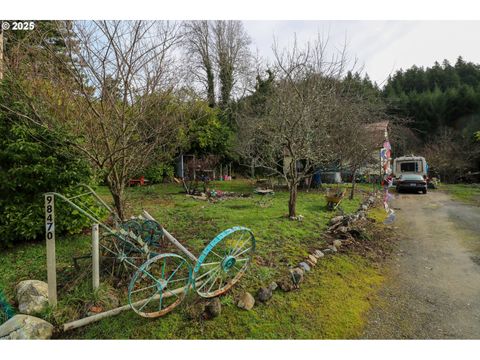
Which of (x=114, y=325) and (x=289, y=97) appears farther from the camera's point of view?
(x=289, y=97)

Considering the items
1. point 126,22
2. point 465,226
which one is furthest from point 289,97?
point 465,226

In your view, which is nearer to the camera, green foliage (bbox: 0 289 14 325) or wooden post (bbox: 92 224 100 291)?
green foliage (bbox: 0 289 14 325)

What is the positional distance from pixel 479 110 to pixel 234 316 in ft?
98.9

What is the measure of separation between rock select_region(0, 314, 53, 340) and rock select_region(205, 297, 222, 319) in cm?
141

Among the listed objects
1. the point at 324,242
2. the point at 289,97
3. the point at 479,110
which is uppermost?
the point at 479,110

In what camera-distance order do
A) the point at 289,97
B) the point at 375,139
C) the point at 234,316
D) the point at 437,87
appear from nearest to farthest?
the point at 234,316 → the point at 289,97 → the point at 375,139 → the point at 437,87

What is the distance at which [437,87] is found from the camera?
28562 mm

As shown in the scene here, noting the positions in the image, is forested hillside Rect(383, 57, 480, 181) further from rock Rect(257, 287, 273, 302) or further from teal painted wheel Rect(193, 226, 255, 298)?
rock Rect(257, 287, 273, 302)

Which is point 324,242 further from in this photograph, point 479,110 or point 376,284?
point 479,110

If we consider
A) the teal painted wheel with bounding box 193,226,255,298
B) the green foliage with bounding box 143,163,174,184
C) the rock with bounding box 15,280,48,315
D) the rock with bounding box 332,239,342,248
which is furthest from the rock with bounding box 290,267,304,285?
the green foliage with bounding box 143,163,174,184

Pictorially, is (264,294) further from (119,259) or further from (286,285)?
(119,259)

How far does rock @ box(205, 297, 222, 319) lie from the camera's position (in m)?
2.60

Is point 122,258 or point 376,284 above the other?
point 122,258

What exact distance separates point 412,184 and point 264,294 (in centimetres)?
1297
